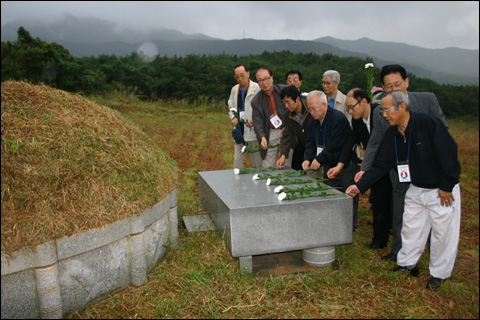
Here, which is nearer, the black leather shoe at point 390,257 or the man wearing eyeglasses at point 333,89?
→ the black leather shoe at point 390,257

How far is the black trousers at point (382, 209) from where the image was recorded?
4.32 meters

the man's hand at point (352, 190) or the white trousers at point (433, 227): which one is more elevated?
the man's hand at point (352, 190)

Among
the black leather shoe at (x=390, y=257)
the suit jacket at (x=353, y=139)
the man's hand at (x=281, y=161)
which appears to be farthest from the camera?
the man's hand at (x=281, y=161)

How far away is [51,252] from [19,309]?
469 mm

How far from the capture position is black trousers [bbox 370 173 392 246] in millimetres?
4324

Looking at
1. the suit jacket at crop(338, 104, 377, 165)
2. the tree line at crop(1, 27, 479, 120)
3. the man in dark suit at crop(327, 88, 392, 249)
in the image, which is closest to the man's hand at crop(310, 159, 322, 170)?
the man in dark suit at crop(327, 88, 392, 249)

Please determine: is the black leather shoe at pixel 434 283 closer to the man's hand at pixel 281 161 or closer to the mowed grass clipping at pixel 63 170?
the man's hand at pixel 281 161

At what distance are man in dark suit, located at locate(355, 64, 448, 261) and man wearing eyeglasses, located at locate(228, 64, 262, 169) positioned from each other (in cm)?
218

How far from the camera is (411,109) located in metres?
3.92

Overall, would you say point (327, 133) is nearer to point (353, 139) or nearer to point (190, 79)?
point (353, 139)

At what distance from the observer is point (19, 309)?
2.79 metres

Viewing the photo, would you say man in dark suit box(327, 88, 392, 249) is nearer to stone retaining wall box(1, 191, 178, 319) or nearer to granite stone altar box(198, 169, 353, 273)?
granite stone altar box(198, 169, 353, 273)

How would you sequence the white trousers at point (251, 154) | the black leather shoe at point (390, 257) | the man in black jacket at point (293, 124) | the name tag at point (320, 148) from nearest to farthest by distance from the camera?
1. the black leather shoe at point (390, 257)
2. the name tag at point (320, 148)
3. the man in black jacket at point (293, 124)
4. the white trousers at point (251, 154)

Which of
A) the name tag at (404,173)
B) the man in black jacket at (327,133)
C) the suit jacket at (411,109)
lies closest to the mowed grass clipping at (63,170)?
the man in black jacket at (327,133)
